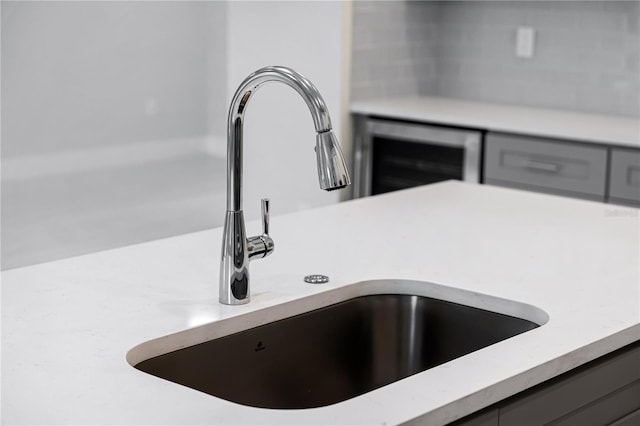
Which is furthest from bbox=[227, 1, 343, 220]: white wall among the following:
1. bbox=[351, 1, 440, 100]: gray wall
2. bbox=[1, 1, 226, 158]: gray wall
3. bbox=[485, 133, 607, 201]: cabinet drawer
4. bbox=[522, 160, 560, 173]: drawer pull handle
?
bbox=[522, 160, 560, 173]: drawer pull handle

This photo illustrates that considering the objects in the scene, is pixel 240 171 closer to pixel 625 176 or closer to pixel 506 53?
pixel 625 176

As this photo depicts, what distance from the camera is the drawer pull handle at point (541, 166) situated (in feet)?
12.0

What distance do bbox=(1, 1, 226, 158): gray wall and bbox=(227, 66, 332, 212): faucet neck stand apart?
5.88ft

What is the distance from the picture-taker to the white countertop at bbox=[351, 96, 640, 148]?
3582 millimetres

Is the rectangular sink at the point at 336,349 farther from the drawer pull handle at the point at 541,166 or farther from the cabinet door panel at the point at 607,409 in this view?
the drawer pull handle at the point at 541,166

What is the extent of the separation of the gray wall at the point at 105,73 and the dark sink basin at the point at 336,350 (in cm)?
182

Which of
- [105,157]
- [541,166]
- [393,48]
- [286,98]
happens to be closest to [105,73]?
[105,157]

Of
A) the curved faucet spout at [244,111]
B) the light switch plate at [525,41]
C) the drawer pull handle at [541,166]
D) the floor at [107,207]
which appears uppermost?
the light switch plate at [525,41]

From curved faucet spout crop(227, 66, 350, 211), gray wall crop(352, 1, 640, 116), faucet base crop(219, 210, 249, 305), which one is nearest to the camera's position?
curved faucet spout crop(227, 66, 350, 211)

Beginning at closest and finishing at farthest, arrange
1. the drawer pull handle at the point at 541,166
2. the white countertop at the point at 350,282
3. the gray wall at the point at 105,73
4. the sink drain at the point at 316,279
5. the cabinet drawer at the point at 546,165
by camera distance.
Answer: the white countertop at the point at 350,282 < the sink drain at the point at 316,279 < the gray wall at the point at 105,73 < the cabinet drawer at the point at 546,165 < the drawer pull handle at the point at 541,166

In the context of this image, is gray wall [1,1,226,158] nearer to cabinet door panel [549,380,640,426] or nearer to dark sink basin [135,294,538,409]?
dark sink basin [135,294,538,409]

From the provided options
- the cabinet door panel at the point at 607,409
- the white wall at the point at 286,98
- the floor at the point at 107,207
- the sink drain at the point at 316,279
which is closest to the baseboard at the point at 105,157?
the floor at the point at 107,207

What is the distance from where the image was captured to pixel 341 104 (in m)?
4.23

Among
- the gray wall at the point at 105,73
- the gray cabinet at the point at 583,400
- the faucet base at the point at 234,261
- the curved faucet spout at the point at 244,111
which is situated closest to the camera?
the gray cabinet at the point at 583,400
